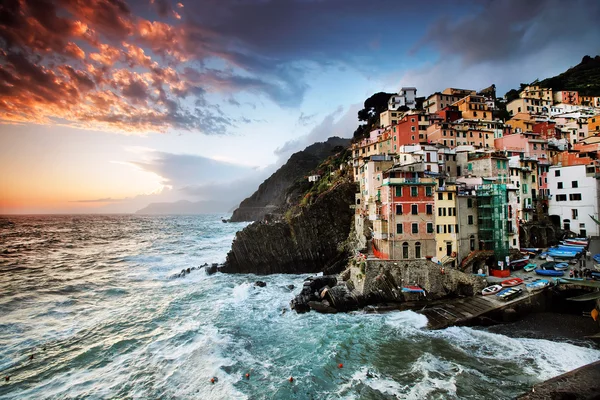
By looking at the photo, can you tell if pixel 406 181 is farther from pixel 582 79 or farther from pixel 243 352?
pixel 582 79

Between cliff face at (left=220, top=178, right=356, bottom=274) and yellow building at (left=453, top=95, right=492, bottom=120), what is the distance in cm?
3772

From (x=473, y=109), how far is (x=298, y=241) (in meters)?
51.2

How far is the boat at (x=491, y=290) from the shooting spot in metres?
28.1

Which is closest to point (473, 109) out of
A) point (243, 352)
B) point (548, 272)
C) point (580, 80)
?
point (548, 272)

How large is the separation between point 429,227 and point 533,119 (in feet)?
184

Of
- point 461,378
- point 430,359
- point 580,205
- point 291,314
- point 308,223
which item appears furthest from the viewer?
point 308,223

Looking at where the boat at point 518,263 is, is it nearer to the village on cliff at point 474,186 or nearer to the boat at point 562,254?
the village on cliff at point 474,186

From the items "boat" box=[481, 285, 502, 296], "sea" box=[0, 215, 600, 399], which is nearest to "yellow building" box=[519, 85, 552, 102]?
"boat" box=[481, 285, 502, 296]

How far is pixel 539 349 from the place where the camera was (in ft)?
68.3

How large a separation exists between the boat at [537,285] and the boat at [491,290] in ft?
7.90

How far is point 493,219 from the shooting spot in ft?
110

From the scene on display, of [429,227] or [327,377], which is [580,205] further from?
[327,377]

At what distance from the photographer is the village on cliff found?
32.9 metres

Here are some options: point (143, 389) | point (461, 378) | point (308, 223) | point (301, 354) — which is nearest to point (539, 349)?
point (461, 378)
